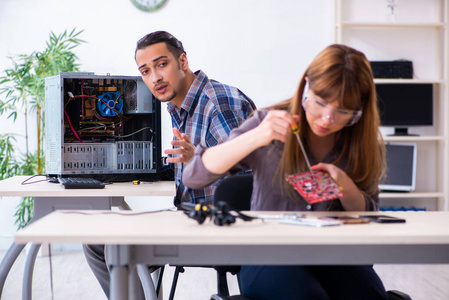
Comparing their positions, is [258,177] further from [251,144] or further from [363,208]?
[363,208]

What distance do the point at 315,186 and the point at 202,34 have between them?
3.18 m

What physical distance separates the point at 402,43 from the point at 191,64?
69.8 inches

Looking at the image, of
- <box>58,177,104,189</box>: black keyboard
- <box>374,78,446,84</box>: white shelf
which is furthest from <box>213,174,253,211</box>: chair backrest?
<box>374,78,446,84</box>: white shelf

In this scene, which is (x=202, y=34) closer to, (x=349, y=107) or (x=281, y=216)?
(x=349, y=107)

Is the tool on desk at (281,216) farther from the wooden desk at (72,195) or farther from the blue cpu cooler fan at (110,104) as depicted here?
the blue cpu cooler fan at (110,104)

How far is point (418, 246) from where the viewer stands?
128cm

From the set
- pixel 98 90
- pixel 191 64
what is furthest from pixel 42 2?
pixel 98 90

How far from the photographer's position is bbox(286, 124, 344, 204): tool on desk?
1.43 meters

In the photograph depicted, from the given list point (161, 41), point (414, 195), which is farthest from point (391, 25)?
point (161, 41)

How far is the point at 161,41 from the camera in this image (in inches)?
96.9

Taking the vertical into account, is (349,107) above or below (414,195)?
above

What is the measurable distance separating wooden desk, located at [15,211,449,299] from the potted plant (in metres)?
2.88

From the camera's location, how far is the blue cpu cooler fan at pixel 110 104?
2.57m

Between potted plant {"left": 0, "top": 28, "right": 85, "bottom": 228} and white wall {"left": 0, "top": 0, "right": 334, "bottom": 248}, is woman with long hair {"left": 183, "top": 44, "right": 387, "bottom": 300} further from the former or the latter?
white wall {"left": 0, "top": 0, "right": 334, "bottom": 248}
